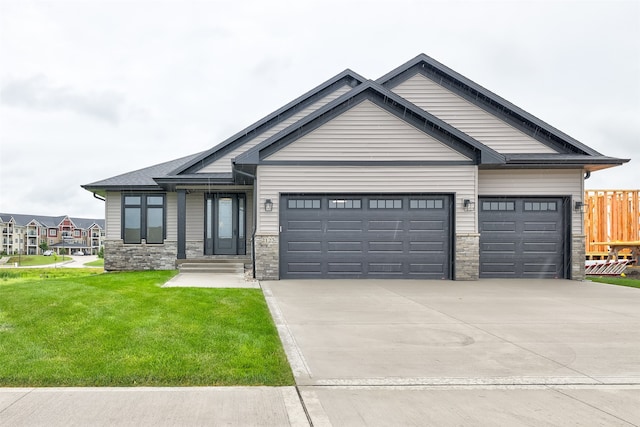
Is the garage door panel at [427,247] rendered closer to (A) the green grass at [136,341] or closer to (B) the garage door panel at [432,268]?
(B) the garage door panel at [432,268]

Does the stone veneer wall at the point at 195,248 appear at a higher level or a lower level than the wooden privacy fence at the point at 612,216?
lower

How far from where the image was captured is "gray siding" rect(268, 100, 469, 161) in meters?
12.1

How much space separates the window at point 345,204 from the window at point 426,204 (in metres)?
Answer: 1.69

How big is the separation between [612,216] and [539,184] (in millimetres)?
7819

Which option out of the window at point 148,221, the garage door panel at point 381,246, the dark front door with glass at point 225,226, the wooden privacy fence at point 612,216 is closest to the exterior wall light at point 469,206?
the garage door panel at point 381,246

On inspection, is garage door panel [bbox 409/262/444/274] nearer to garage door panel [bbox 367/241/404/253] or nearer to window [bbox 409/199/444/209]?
garage door panel [bbox 367/241/404/253]

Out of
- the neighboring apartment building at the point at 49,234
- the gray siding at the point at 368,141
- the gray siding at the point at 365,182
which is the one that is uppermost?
the gray siding at the point at 368,141

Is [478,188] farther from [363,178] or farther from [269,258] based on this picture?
[269,258]

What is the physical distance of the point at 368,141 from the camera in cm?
1220

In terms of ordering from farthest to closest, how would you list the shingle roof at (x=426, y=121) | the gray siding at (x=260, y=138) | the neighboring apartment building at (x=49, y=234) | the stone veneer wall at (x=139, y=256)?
1. the neighboring apartment building at (x=49, y=234)
2. the stone veneer wall at (x=139, y=256)
3. the gray siding at (x=260, y=138)
4. the shingle roof at (x=426, y=121)

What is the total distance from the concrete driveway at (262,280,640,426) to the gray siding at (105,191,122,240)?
10324 mm

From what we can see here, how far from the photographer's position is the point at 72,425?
292cm

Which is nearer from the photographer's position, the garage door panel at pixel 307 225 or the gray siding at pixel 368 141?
the gray siding at pixel 368 141

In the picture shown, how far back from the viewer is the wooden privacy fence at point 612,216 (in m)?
17.8
